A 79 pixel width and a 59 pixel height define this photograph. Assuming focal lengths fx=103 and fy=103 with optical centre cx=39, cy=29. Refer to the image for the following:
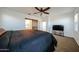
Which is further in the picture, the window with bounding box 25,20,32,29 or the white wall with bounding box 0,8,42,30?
the window with bounding box 25,20,32,29

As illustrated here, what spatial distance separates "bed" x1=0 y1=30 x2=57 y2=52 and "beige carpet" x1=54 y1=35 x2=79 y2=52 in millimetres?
71

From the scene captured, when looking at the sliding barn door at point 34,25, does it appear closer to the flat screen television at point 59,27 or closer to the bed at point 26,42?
the bed at point 26,42

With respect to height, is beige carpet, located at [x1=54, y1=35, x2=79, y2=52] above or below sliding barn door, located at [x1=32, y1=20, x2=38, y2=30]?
below

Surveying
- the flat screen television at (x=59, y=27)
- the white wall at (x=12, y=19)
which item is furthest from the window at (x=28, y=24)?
the flat screen television at (x=59, y=27)

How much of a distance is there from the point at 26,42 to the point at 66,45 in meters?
0.61

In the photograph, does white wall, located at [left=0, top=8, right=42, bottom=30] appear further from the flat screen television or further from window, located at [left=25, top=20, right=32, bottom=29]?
the flat screen television

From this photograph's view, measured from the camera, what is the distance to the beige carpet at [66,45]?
1.57 m

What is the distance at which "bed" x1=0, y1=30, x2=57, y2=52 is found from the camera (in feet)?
5.07

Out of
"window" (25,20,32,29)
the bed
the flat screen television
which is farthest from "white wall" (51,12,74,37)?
"window" (25,20,32,29)

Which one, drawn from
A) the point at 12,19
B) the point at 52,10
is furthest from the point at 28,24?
the point at 52,10
